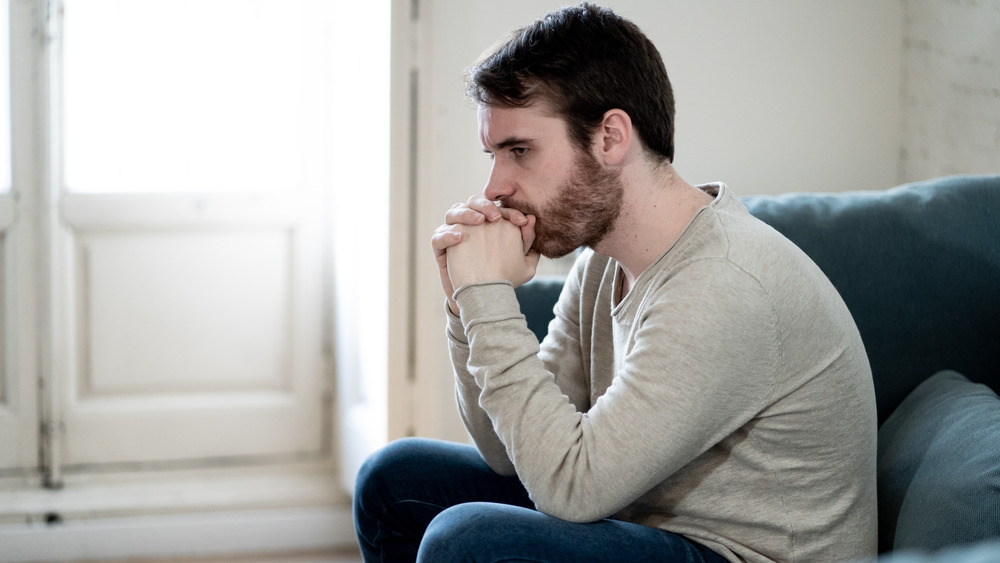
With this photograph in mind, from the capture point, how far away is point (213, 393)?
8.69ft

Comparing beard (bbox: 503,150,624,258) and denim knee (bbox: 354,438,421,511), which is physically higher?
beard (bbox: 503,150,624,258)

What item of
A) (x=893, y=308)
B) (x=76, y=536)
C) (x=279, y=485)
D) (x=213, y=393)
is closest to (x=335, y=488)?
(x=279, y=485)

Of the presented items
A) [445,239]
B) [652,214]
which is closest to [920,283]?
[652,214]

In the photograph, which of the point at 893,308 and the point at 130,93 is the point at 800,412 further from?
the point at 130,93

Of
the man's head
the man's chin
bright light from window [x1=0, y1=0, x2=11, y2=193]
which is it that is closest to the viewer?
the man's head

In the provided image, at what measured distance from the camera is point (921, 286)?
5.10ft

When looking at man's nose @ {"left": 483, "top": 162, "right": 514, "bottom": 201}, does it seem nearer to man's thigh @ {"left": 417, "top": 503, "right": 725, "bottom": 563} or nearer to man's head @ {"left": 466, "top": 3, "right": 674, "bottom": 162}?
man's head @ {"left": 466, "top": 3, "right": 674, "bottom": 162}

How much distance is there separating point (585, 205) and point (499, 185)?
13 cm

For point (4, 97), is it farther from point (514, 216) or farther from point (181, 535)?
point (514, 216)

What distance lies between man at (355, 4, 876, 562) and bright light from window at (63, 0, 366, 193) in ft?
4.42

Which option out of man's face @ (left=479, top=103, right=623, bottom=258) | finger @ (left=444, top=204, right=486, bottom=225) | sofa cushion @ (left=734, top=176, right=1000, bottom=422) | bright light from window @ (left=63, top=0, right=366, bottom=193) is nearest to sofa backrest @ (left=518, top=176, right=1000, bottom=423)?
sofa cushion @ (left=734, top=176, right=1000, bottom=422)

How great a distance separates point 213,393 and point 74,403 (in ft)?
1.16

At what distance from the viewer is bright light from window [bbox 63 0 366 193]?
2.45m

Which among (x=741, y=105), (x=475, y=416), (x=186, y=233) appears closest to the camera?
(x=475, y=416)
